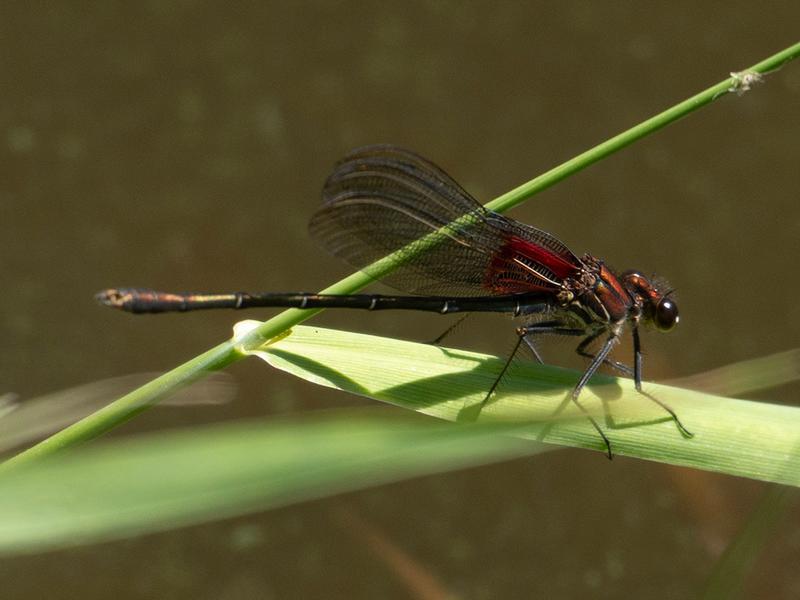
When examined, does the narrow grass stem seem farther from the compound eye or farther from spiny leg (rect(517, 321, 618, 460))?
the compound eye

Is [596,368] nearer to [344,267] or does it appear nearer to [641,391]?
[641,391]

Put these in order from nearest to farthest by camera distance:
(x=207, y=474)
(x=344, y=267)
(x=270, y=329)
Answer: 1. (x=207, y=474)
2. (x=270, y=329)
3. (x=344, y=267)

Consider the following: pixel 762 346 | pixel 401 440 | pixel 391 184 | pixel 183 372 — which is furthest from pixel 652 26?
pixel 401 440

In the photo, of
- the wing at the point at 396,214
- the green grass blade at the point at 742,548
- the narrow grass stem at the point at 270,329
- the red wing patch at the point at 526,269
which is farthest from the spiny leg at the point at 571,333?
the green grass blade at the point at 742,548

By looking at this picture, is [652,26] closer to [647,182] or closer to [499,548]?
[647,182]

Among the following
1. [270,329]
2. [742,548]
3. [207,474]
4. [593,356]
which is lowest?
[742,548]

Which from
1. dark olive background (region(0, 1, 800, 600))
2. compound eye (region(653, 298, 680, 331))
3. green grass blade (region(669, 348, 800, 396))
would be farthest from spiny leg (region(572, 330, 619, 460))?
dark olive background (region(0, 1, 800, 600))

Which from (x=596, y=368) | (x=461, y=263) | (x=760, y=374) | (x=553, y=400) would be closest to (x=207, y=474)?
(x=760, y=374)
